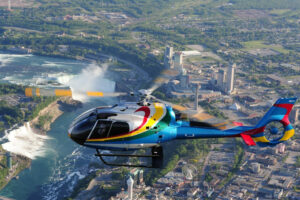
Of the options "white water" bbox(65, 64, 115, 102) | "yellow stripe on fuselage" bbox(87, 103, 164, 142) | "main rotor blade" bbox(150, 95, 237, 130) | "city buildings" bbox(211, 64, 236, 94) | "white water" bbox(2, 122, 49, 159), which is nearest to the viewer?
"yellow stripe on fuselage" bbox(87, 103, 164, 142)

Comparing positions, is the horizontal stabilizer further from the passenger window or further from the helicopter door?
the helicopter door

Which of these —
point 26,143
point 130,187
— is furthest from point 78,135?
point 26,143

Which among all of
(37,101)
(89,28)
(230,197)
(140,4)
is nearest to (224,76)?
(37,101)

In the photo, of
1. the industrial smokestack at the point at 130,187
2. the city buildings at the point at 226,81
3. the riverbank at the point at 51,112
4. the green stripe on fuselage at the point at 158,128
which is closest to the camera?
the green stripe on fuselage at the point at 158,128

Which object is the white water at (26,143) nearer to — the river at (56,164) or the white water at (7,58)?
the river at (56,164)

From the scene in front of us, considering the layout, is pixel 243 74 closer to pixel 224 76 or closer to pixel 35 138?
pixel 224 76

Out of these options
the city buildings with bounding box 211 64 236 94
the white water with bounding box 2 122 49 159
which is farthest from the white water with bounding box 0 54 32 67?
the city buildings with bounding box 211 64 236 94

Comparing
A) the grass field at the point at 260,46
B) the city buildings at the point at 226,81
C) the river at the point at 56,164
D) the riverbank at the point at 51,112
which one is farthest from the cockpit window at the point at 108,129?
the grass field at the point at 260,46
